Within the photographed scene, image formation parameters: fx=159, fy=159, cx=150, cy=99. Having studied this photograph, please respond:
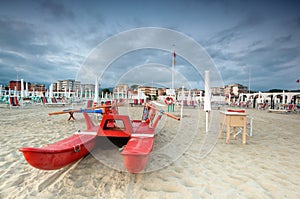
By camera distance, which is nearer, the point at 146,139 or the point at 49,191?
the point at 49,191

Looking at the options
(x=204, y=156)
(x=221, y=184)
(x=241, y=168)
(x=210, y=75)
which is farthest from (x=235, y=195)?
(x=210, y=75)

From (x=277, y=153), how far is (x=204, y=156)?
1.64m

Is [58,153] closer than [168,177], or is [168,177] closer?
[58,153]

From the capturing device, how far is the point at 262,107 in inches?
648

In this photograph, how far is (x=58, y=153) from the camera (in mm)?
1974

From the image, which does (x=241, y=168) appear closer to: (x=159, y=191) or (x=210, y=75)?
(x=159, y=191)

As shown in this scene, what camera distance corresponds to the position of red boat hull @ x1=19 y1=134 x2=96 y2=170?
1746mm

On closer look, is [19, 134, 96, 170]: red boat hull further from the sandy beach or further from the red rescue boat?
the sandy beach

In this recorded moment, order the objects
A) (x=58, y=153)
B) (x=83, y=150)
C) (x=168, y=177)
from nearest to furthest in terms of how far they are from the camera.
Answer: (x=58, y=153), (x=168, y=177), (x=83, y=150)

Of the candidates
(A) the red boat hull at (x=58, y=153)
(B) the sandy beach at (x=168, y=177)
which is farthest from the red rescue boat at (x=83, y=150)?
(B) the sandy beach at (x=168, y=177)

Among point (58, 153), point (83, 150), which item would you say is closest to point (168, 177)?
point (83, 150)

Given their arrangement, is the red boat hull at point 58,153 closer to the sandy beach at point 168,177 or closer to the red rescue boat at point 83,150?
the red rescue boat at point 83,150

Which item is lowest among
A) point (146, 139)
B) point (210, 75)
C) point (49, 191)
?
point (49, 191)

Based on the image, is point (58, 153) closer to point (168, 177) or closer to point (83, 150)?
point (83, 150)
